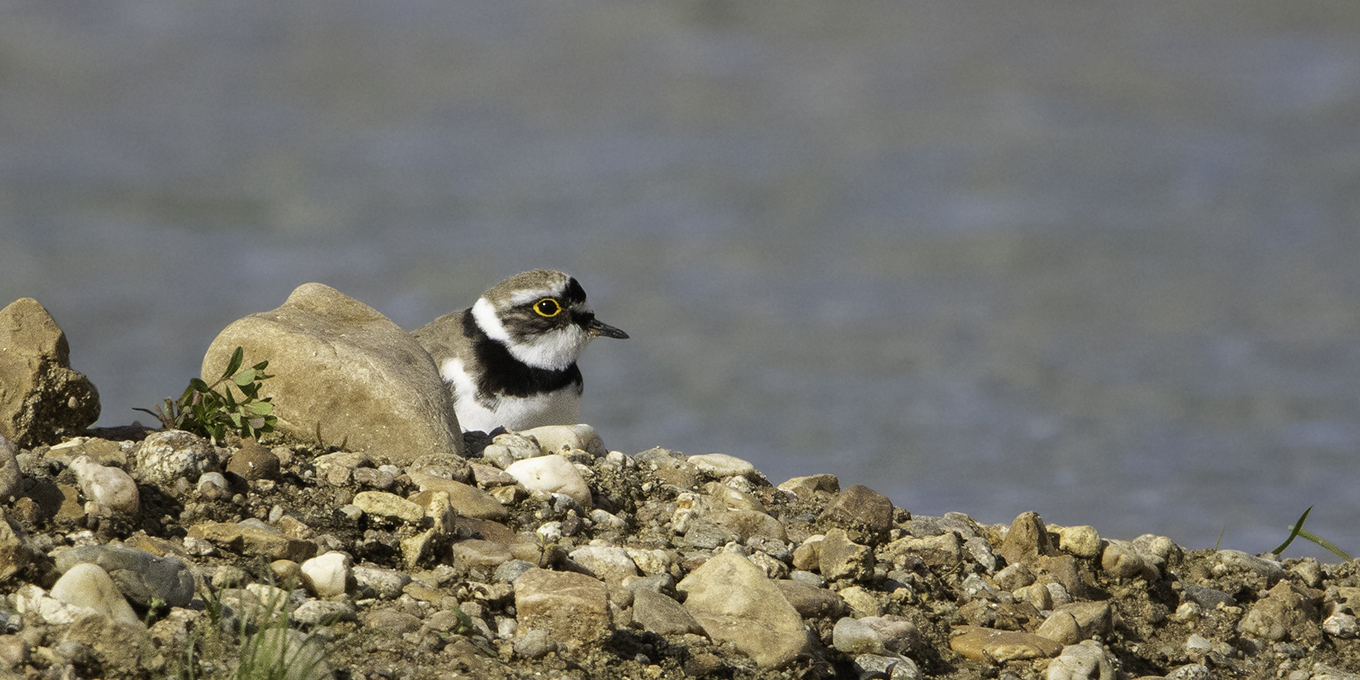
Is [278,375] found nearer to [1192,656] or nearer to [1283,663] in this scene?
[1192,656]

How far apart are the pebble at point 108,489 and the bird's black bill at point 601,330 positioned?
10.6 ft

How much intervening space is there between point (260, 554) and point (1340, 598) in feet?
12.2

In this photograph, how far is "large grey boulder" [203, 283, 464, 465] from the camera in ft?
14.0

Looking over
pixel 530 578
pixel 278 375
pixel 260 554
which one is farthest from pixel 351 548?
pixel 278 375

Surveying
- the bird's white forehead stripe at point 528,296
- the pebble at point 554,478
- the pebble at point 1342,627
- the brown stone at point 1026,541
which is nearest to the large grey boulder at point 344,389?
the pebble at point 554,478

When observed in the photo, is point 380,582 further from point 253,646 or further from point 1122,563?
point 1122,563

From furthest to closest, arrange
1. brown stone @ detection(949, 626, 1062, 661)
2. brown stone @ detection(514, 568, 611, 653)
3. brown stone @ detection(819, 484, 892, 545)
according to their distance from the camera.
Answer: brown stone @ detection(819, 484, 892, 545)
brown stone @ detection(949, 626, 1062, 661)
brown stone @ detection(514, 568, 611, 653)

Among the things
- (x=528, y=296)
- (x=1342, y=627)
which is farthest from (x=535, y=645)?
(x=528, y=296)

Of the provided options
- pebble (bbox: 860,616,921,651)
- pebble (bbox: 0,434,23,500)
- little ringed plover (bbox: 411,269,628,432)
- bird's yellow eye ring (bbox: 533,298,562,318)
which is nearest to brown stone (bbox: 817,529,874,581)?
pebble (bbox: 860,616,921,651)

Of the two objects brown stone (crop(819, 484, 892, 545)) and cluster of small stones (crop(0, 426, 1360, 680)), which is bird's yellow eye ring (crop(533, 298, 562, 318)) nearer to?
cluster of small stones (crop(0, 426, 1360, 680))

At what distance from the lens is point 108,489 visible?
3342mm

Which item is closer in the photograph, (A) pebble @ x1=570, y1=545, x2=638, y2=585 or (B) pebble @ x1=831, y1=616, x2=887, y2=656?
(B) pebble @ x1=831, y1=616, x2=887, y2=656

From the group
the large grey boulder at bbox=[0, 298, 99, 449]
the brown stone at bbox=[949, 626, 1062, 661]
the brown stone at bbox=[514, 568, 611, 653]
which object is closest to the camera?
the brown stone at bbox=[514, 568, 611, 653]

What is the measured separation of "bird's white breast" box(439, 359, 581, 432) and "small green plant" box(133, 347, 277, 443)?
6.15 ft
